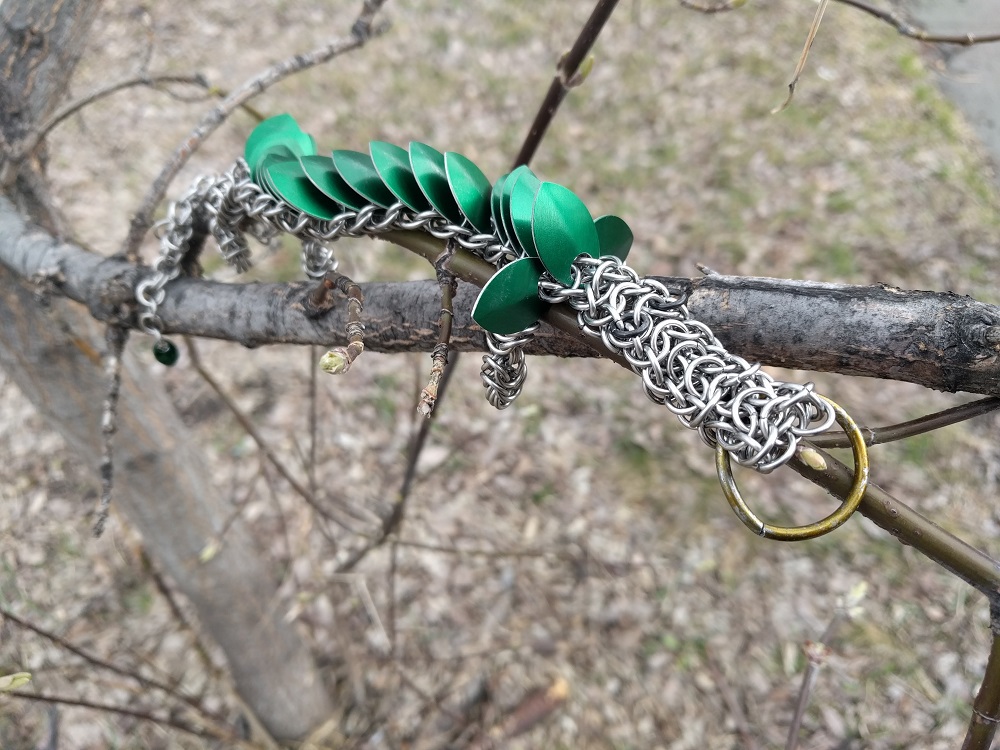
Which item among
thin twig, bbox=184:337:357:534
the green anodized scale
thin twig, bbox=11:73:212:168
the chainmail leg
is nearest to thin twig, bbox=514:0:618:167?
the green anodized scale

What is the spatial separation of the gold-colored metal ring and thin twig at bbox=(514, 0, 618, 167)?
2.05 ft

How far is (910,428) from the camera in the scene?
2.12ft

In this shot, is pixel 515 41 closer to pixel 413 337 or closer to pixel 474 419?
pixel 474 419

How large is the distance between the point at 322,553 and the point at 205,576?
729 mm

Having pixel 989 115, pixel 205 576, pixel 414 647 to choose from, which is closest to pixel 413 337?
pixel 205 576

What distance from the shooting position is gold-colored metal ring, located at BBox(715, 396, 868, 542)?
0.58m

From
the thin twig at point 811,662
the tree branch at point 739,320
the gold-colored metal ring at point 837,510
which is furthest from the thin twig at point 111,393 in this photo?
the thin twig at point 811,662

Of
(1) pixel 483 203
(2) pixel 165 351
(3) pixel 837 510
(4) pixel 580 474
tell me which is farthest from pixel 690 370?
(4) pixel 580 474

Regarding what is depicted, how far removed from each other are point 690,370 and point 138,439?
1.20m

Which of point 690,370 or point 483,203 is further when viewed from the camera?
point 483,203

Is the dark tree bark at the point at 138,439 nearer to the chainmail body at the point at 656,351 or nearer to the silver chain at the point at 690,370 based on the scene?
the chainmail body at the point at 656,351

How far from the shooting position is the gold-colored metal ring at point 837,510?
Result: 1.91 feet

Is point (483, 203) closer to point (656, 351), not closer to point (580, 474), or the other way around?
point (656, 351)

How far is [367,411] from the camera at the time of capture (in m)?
2.75
